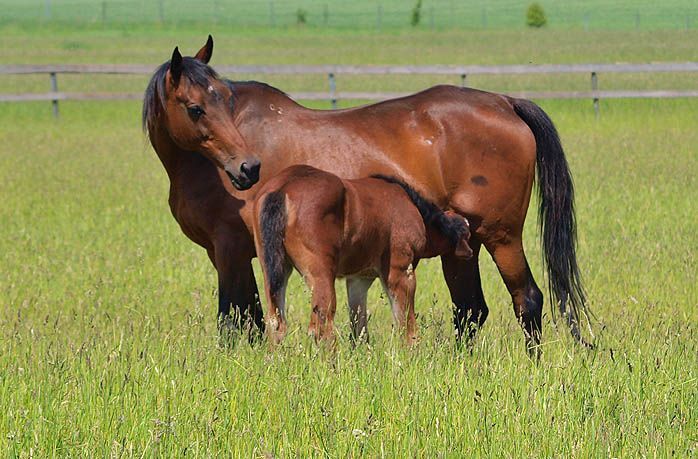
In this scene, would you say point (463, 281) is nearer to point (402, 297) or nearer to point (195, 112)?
point (402, 297)

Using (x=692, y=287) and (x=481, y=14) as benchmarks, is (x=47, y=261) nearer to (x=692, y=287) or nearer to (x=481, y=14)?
(x=692, y=287)

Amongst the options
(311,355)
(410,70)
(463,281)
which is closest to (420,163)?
(463,281)

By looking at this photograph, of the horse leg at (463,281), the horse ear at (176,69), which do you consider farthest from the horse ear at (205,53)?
the horse leg at (463,281)

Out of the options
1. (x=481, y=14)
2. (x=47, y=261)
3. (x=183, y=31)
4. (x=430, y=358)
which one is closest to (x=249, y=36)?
(x=183, y=31)

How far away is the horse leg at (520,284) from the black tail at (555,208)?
8.2 inches

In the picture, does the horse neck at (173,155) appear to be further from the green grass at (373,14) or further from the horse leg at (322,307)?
the green grass at (373,14)

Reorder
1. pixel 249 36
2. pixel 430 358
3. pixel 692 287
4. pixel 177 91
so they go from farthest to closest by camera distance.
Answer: pixel 249 36 < pixel 692 287 < pixel 177 91 < pixel 430 358

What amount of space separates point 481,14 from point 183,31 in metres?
23.9

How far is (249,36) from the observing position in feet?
185

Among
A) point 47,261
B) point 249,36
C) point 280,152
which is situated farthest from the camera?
point 249,36

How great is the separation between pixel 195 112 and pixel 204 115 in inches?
2.3

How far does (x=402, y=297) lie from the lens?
600 cm

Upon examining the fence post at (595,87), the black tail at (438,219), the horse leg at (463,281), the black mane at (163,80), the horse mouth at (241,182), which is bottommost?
the fence post at (595,87)

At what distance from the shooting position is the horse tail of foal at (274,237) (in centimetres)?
557
